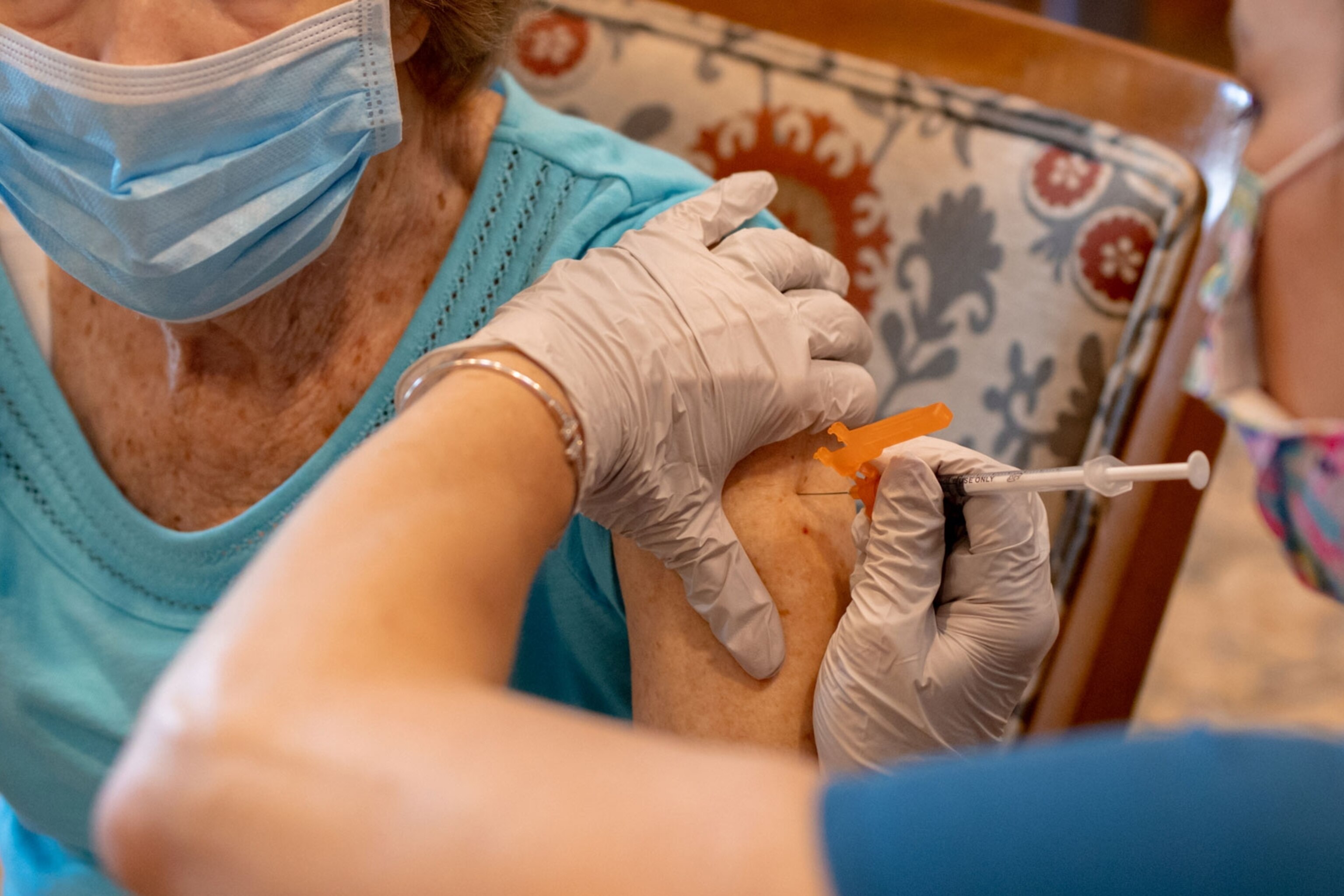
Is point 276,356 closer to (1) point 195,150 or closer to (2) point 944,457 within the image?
(1) point 195,150

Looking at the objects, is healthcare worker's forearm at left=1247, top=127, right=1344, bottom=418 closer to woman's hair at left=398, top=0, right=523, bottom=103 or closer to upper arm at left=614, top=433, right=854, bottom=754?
upper arm at left=614, top=433, right=854, bottom=754

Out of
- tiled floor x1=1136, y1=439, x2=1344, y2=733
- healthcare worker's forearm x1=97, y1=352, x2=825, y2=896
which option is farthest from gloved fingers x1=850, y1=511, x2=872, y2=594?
tiled floor x1=1136, y1=439, x2=1344, y2=733

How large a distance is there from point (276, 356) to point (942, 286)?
77 cm

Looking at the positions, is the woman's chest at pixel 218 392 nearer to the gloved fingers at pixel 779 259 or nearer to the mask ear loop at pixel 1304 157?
the gloved fingers at pixel 779 259

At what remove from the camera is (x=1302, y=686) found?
2295 millimetres

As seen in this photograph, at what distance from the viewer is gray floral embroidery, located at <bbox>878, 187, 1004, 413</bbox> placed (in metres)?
1.23

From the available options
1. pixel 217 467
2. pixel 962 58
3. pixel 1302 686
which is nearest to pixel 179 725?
pixel 217 467

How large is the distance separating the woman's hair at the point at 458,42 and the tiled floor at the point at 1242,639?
5.84ft

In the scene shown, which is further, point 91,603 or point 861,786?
point 91,603

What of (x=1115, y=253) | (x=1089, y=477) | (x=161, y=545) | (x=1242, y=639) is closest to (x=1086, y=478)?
(x=1089, y=477)

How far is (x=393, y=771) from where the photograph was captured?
1.30ft

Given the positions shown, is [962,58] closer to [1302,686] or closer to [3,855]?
[3,855]

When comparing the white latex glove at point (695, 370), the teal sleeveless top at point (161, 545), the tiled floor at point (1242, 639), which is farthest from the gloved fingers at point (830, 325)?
the tiled floor at point (1242, 639)

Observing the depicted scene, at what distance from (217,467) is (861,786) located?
0.82m
